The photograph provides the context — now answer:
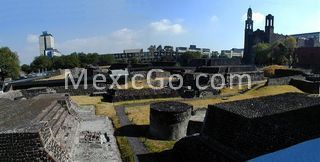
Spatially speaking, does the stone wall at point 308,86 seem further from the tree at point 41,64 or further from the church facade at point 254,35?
the church facade at point 254,35

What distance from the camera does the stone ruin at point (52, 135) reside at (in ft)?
→ 41.3

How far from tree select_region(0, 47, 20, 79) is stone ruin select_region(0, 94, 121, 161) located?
39796 millimetres

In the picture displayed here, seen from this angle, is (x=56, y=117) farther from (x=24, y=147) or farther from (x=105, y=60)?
(x=105, y=60)

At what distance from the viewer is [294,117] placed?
41.1 feet

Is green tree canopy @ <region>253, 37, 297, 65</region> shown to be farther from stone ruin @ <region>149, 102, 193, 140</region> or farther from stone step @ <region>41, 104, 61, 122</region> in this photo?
stone step @ <region>41, 104, 61, 122</region>

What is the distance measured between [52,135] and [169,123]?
686cm

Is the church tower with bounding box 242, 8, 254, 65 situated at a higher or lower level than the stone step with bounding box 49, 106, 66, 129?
higher

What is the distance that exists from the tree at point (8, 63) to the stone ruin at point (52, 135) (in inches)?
1567

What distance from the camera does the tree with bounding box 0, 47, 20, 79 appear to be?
55.5 meters

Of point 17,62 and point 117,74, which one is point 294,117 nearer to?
point 117,74

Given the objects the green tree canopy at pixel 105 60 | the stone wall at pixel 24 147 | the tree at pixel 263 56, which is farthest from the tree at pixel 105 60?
the stone wall at pixel 24 147

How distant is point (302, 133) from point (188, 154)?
17.1 ft

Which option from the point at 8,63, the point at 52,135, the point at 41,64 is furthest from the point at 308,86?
the point at 41,64

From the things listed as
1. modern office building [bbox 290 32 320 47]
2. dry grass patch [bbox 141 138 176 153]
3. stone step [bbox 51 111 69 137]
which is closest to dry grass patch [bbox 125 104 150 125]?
dry grass patch [bbox 141 138 176 153]
